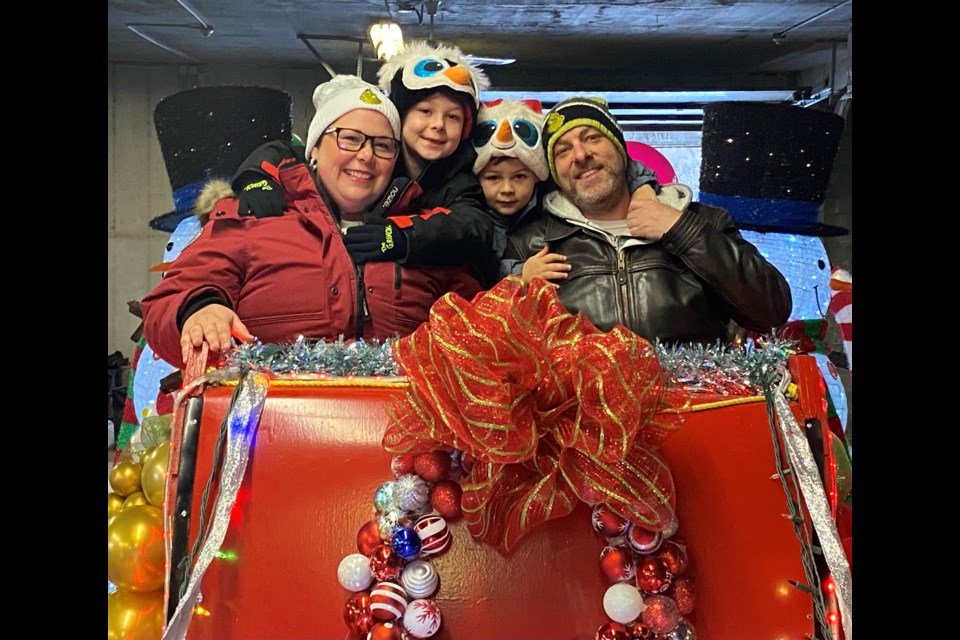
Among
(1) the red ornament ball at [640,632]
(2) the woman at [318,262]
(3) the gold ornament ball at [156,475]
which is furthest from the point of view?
(2) the woman at [318,262]

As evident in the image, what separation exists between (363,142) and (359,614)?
1.09m

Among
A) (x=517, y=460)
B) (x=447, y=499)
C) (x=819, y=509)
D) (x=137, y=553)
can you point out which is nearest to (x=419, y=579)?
(x=447, y=499)

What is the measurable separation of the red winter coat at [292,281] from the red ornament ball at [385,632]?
2.28 feet

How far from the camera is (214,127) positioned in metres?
2.04

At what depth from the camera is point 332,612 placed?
1.65 m

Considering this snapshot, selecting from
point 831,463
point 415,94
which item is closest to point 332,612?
point 831,463

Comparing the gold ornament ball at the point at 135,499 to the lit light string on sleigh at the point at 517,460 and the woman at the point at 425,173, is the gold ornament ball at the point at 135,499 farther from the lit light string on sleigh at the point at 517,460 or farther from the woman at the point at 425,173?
the woman at the point at 425,173

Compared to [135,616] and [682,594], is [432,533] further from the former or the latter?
[135,616]

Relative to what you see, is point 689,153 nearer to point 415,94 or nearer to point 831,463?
point 415,94

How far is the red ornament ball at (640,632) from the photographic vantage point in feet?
5.25

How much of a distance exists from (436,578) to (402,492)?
0.18 metres

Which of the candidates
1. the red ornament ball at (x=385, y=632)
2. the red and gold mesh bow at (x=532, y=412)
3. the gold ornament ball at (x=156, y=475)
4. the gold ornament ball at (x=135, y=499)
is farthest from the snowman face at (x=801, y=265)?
the gold ornament ball at (x=135, y=499)

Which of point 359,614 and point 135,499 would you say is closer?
point 359,614

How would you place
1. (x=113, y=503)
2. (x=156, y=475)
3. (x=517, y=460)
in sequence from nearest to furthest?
(x=517, y=460), (x=156, y=475), (x=113, y=503)
